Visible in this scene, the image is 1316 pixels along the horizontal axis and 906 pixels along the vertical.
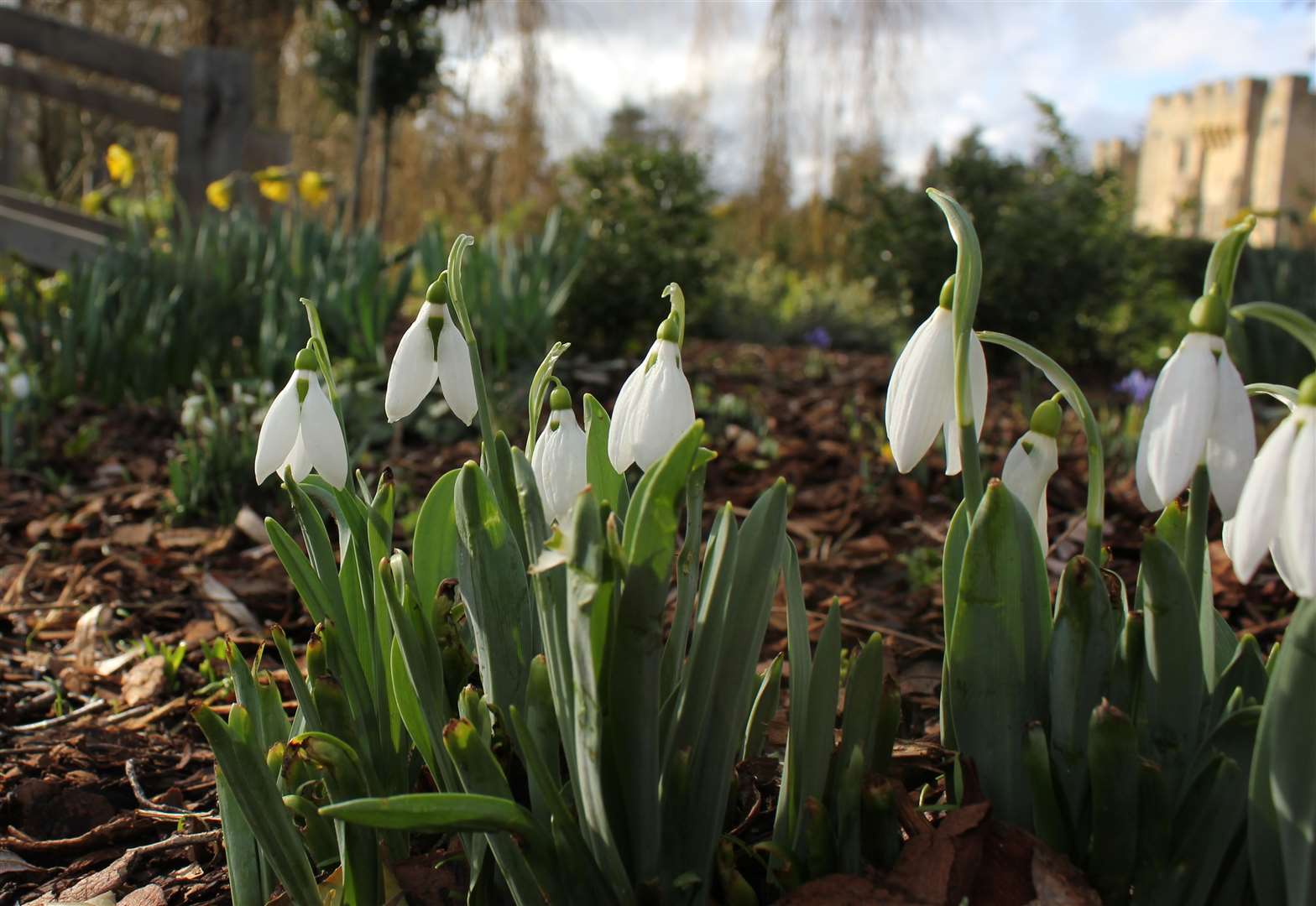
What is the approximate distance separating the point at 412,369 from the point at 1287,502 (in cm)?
71

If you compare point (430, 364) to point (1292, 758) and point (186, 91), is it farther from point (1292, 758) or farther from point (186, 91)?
point (186, 91)

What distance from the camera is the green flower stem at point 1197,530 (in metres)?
0.81

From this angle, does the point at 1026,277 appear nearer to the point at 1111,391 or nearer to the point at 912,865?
the point at 1111,391

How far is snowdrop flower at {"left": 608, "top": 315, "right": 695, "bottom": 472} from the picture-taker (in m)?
0.91

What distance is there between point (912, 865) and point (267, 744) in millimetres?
624

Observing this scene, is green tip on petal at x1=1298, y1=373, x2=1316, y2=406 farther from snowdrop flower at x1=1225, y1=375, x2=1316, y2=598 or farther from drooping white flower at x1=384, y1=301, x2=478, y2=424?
drooping white flower at x1=384, y1=301, x2=478, y2=424

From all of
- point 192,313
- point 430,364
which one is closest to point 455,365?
point 430,364

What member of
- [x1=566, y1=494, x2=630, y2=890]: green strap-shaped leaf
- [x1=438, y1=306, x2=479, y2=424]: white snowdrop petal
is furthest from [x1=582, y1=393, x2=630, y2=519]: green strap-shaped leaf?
[x1=566, y1=494, x2=630, y2=890]: green strap-shaped leaf

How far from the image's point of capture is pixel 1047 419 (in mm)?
922

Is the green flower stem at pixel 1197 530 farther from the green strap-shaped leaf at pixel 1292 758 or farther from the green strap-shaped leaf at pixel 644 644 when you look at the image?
the green strap-shaped leaf at pixel 644 644

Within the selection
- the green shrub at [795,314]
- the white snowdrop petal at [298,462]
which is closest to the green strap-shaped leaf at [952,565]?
the white snowdrop petal at [298,462]

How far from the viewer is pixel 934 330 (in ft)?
2.92

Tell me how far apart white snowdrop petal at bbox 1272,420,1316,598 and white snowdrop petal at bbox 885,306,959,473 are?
268 millimetres

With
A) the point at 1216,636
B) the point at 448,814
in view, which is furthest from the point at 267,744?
the point at 1216,636
